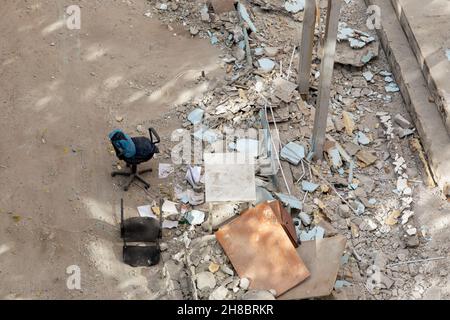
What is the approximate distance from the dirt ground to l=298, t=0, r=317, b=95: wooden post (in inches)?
53.6

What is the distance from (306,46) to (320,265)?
3409mm

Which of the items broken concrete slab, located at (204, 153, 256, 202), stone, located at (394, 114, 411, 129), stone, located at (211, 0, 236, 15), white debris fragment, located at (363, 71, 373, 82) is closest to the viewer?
broken concrete slab, located at (204, 153, 256, 202)

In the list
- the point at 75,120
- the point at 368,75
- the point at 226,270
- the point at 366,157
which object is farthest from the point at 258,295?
the point at 368,75

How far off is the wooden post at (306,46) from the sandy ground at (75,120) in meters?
1.53

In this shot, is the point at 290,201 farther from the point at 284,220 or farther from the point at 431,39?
the point at 431,39

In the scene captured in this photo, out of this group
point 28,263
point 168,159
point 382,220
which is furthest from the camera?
point 168,159

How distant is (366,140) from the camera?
9.81 m

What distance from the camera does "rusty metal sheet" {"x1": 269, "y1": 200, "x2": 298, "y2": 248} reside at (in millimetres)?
8016

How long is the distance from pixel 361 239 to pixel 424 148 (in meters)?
1.85

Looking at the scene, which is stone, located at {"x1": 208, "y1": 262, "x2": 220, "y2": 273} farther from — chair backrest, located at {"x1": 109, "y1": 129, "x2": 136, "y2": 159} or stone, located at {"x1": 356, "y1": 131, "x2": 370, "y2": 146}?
stone, located at {"x1": 356, "y1": 131, "x2": 370, "y2": 146}

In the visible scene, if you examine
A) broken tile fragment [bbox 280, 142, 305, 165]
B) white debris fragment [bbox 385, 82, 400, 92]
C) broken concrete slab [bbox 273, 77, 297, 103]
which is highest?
broken concrete slab [bbox 273, 77, 297, 103]

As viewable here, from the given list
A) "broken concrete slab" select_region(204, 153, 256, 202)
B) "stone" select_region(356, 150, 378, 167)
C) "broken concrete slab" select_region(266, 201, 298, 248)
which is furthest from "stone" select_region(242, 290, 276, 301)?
"stone" select_region(356, 150, 378, 167)
